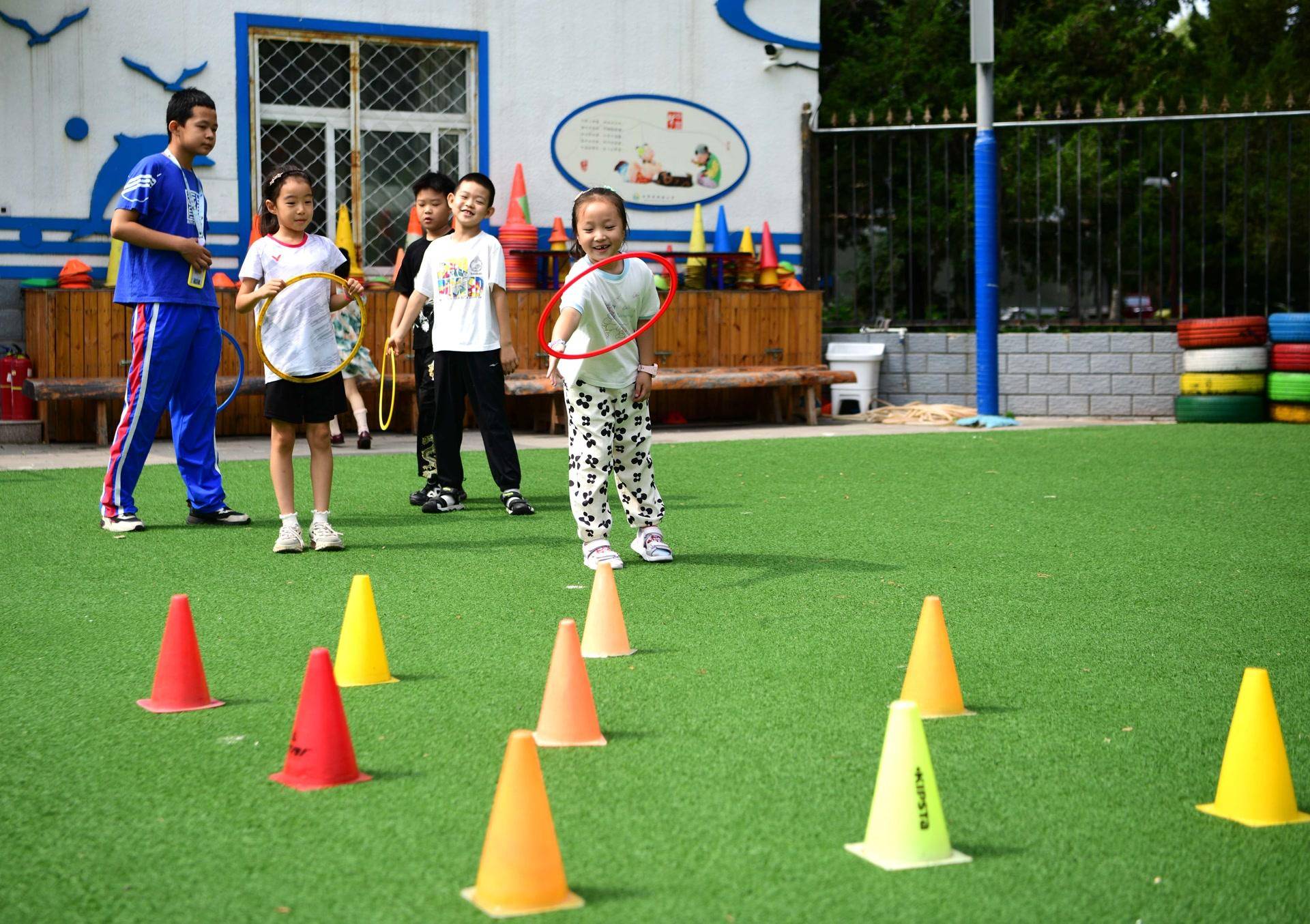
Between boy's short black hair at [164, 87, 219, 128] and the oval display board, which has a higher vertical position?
the oval display board

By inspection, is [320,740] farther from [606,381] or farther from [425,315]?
[425,315]

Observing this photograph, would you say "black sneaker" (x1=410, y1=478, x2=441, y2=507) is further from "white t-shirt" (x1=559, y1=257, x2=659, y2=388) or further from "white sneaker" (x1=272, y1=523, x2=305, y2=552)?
"white t-shirt" (x1=559, y1=257, x2=659, y2=388)

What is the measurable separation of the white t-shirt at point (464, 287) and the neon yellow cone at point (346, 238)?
5.99 metres

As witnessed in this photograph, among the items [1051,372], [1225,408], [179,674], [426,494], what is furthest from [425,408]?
[1225,408]

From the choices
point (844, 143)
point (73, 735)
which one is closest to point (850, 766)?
point (73, 735)

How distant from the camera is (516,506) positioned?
7926 millimetres

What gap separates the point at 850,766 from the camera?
3.26 meters

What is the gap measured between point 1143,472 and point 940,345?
6.20 m

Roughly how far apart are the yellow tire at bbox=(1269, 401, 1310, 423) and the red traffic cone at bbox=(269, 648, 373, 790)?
1308 centimetres

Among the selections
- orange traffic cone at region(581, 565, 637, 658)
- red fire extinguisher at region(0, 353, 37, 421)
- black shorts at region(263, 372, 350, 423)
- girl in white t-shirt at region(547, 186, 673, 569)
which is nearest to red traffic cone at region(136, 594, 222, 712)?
orange traffic cone at region(581, 565, 637, 658)

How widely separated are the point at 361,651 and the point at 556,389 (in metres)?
7.81

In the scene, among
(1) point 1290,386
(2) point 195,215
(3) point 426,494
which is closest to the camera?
(2) point 195,215

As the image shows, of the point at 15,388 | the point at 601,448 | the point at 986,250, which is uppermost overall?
the point at 986,250

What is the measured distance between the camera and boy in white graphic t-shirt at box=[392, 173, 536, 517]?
7.79 m
